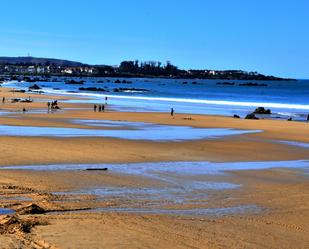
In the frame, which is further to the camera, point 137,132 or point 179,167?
point 137,132

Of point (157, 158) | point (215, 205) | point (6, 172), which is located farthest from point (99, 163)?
point (215, 205)

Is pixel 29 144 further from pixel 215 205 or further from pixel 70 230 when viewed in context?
Answer: pixel 70 230

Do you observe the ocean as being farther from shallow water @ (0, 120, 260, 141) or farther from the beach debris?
the beach debris

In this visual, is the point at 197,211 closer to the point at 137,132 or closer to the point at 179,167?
the point at 179,167

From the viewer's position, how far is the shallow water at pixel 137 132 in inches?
894

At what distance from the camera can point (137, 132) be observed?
2511 centimetres

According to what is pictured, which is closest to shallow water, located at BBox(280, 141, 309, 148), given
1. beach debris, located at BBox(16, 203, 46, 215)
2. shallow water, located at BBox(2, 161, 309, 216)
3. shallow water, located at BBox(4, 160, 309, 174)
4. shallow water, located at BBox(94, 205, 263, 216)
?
shallow water, located at BBox(2, 161, 309, 216)

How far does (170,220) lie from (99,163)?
675 centimetres

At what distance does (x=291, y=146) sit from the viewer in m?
21.0

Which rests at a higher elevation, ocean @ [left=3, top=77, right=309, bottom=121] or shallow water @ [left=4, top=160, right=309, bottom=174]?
shallow water @ [left=4, top=160, right=309, bottom=174]

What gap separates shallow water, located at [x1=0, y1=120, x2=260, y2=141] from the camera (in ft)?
74.5

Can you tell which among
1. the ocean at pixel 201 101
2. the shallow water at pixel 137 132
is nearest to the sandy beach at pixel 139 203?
the shallow water at pixel 137 132

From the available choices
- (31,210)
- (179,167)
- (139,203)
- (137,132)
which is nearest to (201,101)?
(137,132)

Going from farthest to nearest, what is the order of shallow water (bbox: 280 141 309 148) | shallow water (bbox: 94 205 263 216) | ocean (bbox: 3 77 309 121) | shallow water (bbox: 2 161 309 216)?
1. ocean (bbox: 3 77 309 121)
2. shallow water (bbox: 280 141 309 148)
3. shallow water (bbox: 2 161 309 216)
4. shallow water (bbox: 94 205 263 216)
